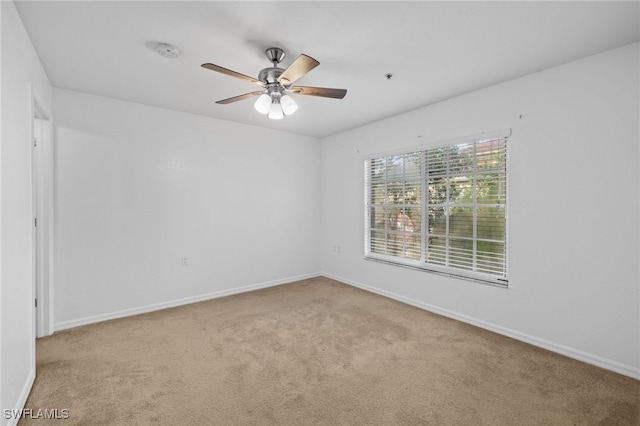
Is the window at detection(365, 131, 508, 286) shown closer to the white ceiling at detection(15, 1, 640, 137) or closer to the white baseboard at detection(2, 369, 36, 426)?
the white ceiling at detection(15, 1, 640, 137)

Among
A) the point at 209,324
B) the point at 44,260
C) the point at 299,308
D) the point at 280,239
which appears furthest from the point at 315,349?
the point at 44,260

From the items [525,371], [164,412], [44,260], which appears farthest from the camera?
[44,260]

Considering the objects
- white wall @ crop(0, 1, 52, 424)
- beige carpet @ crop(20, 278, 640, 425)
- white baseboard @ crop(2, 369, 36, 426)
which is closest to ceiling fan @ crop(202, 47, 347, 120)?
white wall @ crop(0, 1, 52, 424)

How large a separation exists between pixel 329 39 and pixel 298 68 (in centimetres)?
41

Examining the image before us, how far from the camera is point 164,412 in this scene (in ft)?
6.07

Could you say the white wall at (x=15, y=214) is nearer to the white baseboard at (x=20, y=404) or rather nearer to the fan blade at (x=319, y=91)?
the white baseboard at (x=20, y=404)

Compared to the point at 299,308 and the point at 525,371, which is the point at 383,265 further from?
the point at 525,371

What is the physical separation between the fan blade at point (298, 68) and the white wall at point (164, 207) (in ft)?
7.30

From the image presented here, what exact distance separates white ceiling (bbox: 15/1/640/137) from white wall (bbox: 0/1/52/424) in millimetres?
275

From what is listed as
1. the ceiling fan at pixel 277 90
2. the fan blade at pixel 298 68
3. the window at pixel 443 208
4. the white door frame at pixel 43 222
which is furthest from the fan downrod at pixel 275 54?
the white door frame at pixel 43 222

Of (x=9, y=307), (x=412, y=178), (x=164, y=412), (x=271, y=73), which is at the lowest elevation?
(x=164, y=412)

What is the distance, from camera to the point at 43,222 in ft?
9.40

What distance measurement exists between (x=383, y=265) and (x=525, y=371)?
2.13m

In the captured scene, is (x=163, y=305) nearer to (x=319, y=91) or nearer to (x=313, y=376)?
(x=313, y=376)
